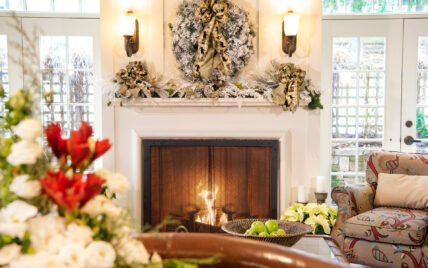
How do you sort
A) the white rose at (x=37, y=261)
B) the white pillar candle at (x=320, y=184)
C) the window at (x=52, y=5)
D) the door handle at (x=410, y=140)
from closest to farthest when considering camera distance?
1. the white rose at (x=37, y=261)
2. the white pillar candle at (x=320, y=184)
3. the window at (x=52, y=5)
4. the door handle at (x=410, y=140)

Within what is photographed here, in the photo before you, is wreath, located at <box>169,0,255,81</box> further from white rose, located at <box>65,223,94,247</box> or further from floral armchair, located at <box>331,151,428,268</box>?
white rose, located at <box>65,223,94,247</box>

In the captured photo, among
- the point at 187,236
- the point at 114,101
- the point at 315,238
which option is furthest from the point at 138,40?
the point at 187,236

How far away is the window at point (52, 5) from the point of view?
166 inches

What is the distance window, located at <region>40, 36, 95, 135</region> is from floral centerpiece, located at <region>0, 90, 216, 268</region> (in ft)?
11.9

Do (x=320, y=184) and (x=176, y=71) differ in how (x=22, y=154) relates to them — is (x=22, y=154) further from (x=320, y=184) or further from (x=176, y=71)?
(x=320, y=184)

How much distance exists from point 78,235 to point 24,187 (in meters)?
0.10

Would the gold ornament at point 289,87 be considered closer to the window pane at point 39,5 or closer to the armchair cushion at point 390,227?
the armchair cushion at point 390,227

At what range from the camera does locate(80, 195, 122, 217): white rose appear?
709mm

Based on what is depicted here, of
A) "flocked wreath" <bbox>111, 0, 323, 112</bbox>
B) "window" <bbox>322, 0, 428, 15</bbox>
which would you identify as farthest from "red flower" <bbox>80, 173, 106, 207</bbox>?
"window" <bbox>322, 0, 428, 15</bbox>

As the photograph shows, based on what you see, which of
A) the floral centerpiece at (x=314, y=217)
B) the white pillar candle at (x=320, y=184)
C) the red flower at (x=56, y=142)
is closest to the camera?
the red flower at (x=56, y=142)

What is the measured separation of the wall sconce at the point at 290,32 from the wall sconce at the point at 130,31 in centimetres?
116

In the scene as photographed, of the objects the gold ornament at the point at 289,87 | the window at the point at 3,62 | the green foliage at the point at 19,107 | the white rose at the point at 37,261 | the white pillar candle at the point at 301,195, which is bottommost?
the white pillar candle at the point at 301,195

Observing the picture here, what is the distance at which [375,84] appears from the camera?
434 cm

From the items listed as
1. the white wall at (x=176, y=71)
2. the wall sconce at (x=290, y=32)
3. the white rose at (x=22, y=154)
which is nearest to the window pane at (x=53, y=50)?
the white wall at (x=176, y=71)
